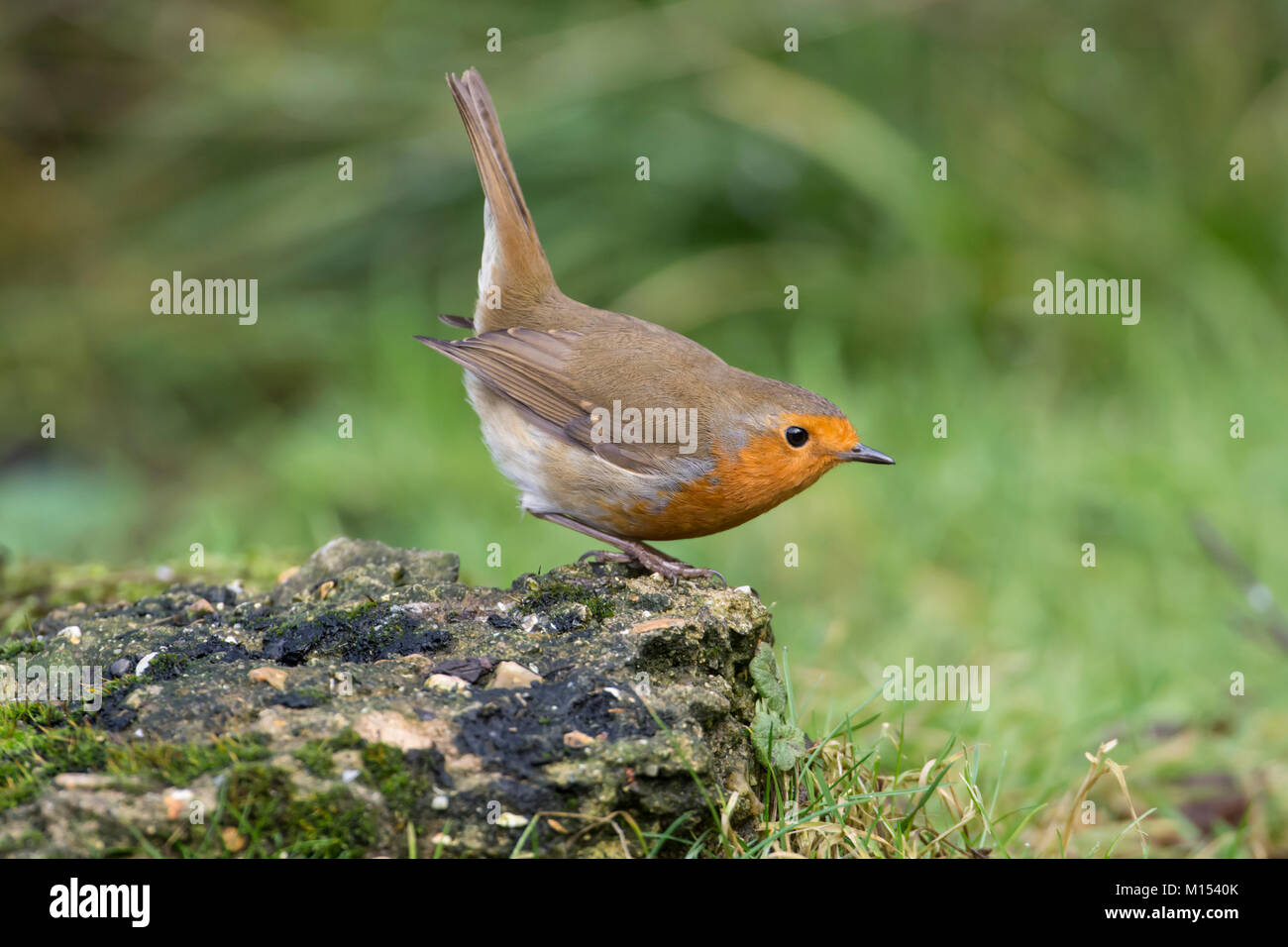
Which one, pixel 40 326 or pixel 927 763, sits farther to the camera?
pixel 40 326

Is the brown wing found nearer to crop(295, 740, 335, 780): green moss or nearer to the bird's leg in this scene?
the bird's leg

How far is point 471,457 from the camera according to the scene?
7.50 meters

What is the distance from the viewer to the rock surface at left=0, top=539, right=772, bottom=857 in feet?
8.02

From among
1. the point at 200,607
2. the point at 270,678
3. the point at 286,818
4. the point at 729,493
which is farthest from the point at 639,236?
the point at 286,818

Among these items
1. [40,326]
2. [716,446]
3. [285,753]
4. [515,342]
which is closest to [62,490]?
[40,326]

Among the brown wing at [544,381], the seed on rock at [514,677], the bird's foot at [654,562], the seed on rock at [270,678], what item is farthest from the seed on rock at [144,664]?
the brown wing at [544,381]

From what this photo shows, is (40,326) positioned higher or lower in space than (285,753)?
higher

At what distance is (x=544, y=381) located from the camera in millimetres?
4441

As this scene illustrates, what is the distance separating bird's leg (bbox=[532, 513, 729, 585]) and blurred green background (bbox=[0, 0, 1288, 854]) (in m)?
2.24

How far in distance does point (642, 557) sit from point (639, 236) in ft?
15.8
